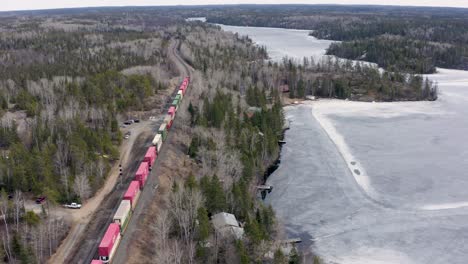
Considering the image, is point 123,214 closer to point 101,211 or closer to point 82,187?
point 101,211

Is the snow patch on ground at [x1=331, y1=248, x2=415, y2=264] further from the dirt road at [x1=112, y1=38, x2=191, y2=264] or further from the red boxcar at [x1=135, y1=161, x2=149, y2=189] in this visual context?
the red boxcar at [x1=135, y1=161, x2=149, y2=189]

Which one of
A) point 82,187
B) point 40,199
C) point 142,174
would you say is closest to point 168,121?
point 142,174

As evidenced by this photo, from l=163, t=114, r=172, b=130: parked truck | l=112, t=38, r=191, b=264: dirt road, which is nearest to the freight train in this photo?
l=112, t=38, r=191, b=264: dirt road

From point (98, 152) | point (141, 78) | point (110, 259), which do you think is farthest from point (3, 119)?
point (110, 259)

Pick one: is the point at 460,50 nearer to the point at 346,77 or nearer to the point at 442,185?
the point at 346,77

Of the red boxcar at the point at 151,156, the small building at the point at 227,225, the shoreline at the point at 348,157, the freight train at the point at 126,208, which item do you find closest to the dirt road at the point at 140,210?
the freight train at the point at 126,208
